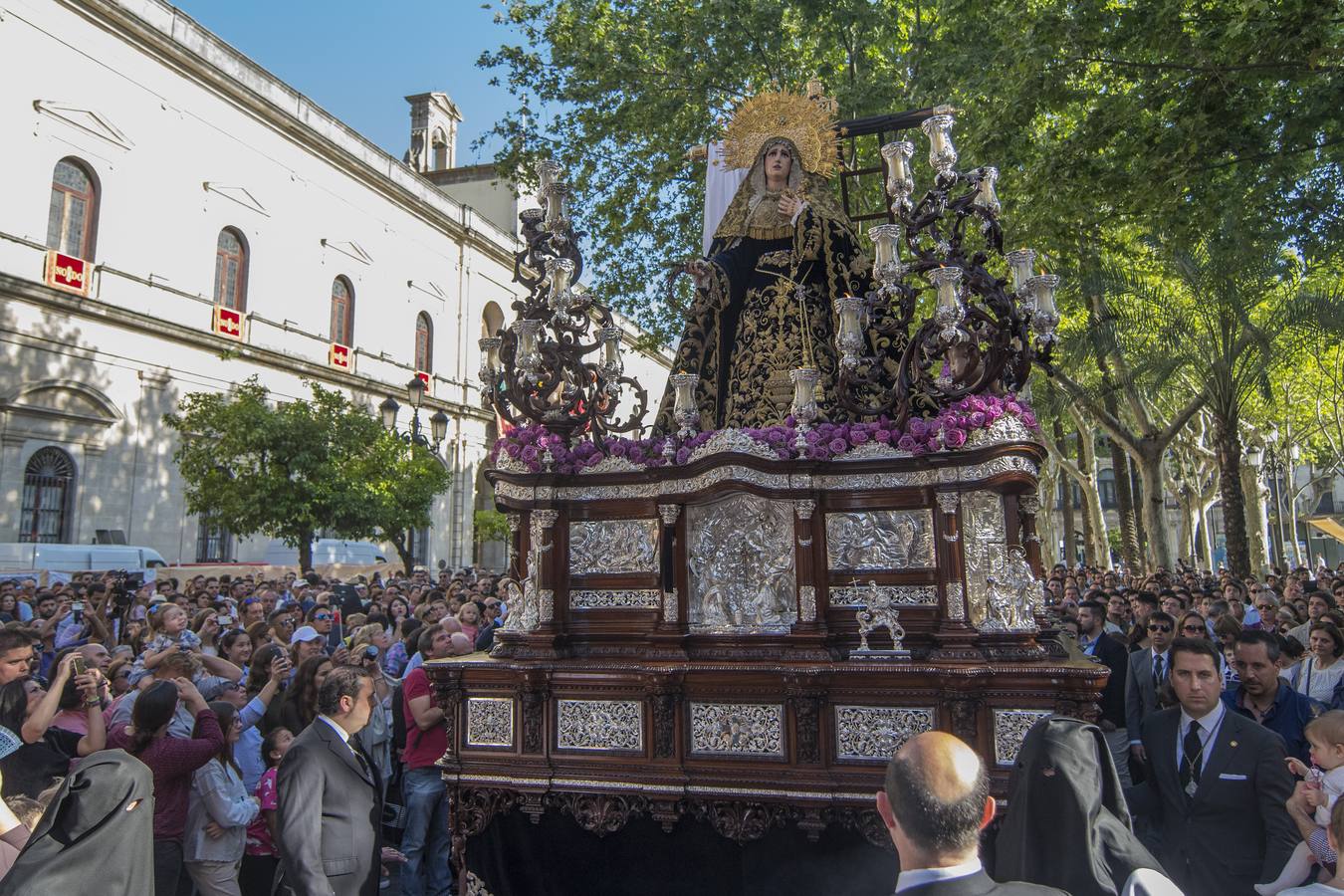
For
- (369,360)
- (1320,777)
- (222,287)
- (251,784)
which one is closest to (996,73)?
(1320,777)

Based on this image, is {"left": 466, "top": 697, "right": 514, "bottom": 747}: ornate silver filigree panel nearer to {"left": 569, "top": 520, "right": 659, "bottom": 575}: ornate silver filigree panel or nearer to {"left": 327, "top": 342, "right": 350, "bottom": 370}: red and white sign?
{"left": 569, "top": 520, "right": 659, "bottom": 575}: ornate silver filigree panel

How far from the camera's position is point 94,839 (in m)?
3.38

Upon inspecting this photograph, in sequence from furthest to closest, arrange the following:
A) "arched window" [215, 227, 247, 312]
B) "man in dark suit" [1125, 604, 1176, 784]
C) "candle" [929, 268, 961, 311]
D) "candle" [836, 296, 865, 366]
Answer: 1. "arched window" [215, 227, 247, 312]
2. "man in dark suit" [1125, 604, 1176, 784]
3. "candle" [836, 296, 865, 366]
4. "candle" [929, 268, 961, 311]

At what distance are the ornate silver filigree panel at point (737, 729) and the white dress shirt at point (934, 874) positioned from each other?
336 centimetres

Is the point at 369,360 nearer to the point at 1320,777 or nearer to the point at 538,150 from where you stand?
the point at 538,150

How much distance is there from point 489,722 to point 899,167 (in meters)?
4.68

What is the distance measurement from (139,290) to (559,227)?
23564 millimetres

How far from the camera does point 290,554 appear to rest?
29359mm

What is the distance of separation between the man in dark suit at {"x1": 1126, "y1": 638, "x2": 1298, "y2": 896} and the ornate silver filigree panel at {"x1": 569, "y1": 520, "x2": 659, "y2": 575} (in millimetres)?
3167

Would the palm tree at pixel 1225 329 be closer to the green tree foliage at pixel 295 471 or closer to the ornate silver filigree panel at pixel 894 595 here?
the ornate silver filigree panel at pixel 894 595

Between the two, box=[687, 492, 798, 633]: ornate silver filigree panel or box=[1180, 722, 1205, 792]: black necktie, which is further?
box=[687, 492, 798, 633]: ornate silver filigree panel

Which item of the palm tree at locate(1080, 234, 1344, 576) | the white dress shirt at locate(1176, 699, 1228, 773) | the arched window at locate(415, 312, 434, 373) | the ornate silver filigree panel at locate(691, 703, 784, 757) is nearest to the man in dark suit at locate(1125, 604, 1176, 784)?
the white dress shirt at locate(1176, 699, 1228, 773)

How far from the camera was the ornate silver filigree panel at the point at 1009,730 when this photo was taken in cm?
538

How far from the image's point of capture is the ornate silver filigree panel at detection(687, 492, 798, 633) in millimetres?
6160
